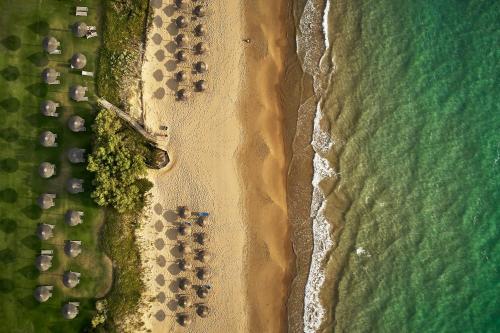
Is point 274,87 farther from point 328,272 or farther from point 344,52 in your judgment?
point 328,272

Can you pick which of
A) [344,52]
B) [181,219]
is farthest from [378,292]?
[344,52]

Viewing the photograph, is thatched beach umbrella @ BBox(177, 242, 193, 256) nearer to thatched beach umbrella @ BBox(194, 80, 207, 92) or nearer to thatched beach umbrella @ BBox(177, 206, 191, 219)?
thatched beach umbrella @ BBox(177, 206, 191, 219)

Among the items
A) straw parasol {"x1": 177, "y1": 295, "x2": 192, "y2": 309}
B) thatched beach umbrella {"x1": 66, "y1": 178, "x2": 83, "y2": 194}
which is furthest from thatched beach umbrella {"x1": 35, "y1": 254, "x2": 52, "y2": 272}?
straw parasol {"x1": 177, "y1": 295, "x2": 192, "y2": 309}

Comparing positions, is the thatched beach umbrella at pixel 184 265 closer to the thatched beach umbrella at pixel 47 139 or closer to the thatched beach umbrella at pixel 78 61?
the thatched beach umbrella at pixel 47 139

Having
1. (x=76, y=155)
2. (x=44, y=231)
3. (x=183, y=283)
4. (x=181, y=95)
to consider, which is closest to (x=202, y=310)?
(x=183, y=283)

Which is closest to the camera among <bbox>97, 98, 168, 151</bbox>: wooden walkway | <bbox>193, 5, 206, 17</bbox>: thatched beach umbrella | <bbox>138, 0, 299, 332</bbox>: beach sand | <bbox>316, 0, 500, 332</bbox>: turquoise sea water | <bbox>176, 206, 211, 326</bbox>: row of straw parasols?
<bbox>97, 98, 168, 151</bbox>: wooden walkway

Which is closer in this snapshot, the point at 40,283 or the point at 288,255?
the point at 40,283
